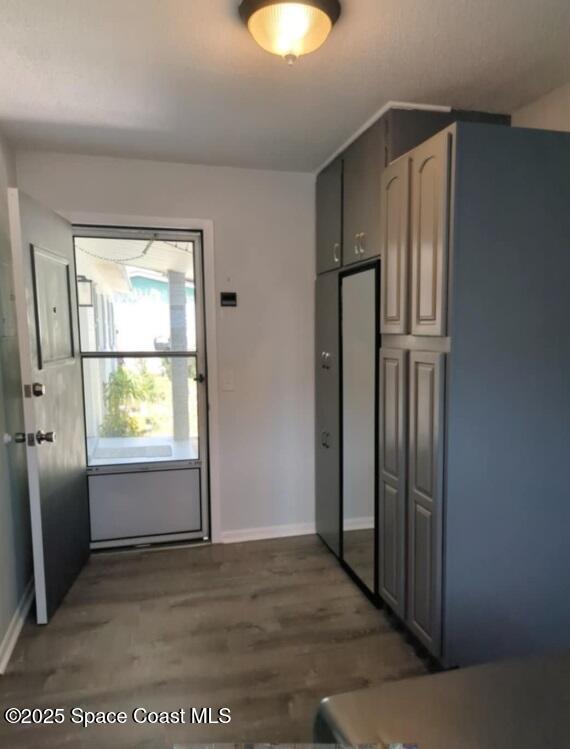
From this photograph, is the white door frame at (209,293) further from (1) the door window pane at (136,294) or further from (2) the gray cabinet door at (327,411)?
(2) the gray cabinet door at (327,411)

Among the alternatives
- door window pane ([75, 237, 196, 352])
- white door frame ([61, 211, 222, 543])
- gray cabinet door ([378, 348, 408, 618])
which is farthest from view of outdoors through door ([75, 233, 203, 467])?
gray cabinet door ([378, 348, 408, 618])

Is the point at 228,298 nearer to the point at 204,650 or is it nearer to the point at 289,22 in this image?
the point at 289,22

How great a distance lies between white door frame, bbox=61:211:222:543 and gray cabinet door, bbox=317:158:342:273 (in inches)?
28.1

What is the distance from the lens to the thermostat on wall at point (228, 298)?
3254mm

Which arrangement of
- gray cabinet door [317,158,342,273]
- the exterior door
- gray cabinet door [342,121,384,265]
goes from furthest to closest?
gray cabinet door [317,158,342,273] → gray cabinet door [342,121,384,265] → the exterior door

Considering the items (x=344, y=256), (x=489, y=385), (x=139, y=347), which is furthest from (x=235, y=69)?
(x=139, y=347)

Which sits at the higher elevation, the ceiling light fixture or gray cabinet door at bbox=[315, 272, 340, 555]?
the ceiling light fixture

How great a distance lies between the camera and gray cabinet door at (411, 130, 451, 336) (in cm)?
184

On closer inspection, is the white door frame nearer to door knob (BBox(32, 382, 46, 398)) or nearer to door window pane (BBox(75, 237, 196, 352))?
door window pane (BBox(75, 237, 196, 352))

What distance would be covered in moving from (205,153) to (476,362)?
2.05m

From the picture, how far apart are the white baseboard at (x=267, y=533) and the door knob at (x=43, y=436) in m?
1.45

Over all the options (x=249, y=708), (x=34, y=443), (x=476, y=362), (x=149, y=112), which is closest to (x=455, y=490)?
(x=476, y=362)

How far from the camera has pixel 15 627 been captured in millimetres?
2361

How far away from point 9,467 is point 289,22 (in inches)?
89.9
